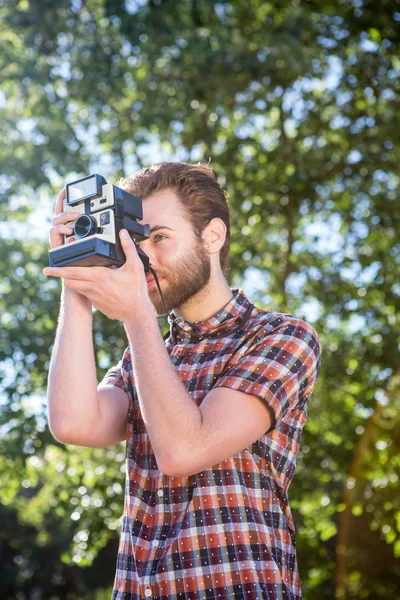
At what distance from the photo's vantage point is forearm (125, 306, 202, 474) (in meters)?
1.88

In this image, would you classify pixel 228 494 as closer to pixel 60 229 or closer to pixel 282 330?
pixel 282 330

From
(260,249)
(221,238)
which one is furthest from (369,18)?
(221,238)

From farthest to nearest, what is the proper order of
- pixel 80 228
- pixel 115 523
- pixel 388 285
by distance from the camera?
1. pixel 388 285
2. pixel 115 523
3. pixel 80 228

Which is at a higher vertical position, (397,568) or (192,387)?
(192,387)

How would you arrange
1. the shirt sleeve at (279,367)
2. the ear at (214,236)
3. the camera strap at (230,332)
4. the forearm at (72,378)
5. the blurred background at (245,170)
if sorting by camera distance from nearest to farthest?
the shirt sleeve at (279,367)
the forearm at (72,378)
the camera strap at (230,332)
the ear at (214,236)
the blurred background at (245,170)

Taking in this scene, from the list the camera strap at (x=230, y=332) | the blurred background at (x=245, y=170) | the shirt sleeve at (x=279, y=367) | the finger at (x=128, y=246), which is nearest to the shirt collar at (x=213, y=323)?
the camera strap at (x=230, y=332)

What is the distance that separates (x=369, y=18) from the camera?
277 inches

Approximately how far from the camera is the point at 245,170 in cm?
770

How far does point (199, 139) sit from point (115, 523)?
4339 mm

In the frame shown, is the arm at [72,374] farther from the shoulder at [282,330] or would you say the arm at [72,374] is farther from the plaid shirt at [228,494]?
the shoulder at [282,330]

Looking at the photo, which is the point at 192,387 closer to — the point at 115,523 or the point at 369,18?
the point at 115,523

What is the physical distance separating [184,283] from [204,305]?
4.9 inches

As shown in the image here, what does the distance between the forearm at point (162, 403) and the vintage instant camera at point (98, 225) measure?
0.26 m

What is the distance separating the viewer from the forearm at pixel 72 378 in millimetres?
2160
